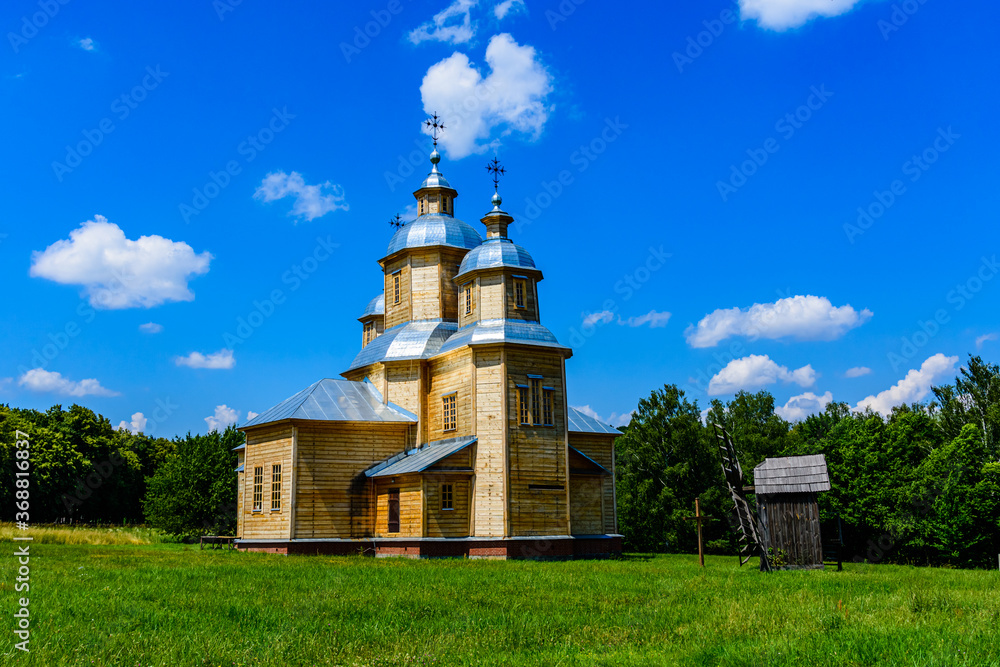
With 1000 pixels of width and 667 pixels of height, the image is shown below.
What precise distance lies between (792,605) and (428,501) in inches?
709

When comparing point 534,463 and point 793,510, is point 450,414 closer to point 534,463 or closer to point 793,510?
point 534,463

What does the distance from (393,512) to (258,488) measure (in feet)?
21.1

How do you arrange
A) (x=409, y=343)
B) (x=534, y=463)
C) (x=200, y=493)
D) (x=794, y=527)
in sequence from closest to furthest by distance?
(x=794, y=527) < (x=534, y=463) < (x=409, y=343) < (x=200, y=493)

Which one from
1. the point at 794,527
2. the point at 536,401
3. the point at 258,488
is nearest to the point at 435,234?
the point at 536,401

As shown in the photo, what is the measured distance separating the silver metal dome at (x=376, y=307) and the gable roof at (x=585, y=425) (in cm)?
1200

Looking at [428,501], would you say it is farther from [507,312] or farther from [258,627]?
[258,627]

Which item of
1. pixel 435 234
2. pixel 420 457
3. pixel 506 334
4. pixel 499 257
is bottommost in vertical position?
pixel 420 457

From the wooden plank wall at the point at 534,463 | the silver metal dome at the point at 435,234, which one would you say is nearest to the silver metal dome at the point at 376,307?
the silver metal dome at the point at 435,234

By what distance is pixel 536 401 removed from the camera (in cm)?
2875

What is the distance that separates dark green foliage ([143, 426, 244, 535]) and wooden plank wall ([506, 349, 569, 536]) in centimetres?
2155

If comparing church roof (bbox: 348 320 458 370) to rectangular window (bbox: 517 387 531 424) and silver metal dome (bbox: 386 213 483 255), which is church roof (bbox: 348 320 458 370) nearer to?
silver metal dome (bbox: 386 213 483 255)

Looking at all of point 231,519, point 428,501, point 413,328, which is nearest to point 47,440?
point 231,519

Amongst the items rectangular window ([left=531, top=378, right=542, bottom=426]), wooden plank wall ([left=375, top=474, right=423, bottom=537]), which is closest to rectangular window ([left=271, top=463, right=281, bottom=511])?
wooden plank wall ([left=375, top=474, right=423, bottom=537])

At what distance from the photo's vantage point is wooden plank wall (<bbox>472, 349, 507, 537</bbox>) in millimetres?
27672
